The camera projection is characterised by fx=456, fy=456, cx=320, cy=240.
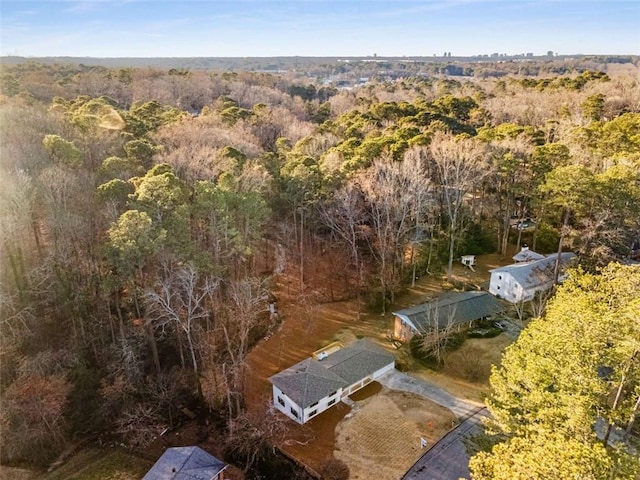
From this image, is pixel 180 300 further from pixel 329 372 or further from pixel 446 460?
pixel 446 460

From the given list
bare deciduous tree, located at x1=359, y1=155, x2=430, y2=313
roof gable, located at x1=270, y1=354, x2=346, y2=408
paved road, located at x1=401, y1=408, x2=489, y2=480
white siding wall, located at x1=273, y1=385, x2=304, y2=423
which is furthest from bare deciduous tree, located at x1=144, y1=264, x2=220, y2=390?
bare deciduous tree, located at x1=359, y1=155, x2=430, y2=313

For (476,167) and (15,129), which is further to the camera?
(476,167)

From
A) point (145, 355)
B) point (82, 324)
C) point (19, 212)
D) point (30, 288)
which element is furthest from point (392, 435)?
point (19, 212)

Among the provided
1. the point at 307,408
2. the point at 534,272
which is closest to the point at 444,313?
the point at 534,272

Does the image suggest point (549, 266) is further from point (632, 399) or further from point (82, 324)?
point (82, 324)

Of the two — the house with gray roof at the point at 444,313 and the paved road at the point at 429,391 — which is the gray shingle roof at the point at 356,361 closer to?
the paved road at the point at 429,391

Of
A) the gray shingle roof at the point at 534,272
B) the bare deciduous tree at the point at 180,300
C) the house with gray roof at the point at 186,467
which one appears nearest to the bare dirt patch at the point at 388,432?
the house with gray roof at the point at 186,467
